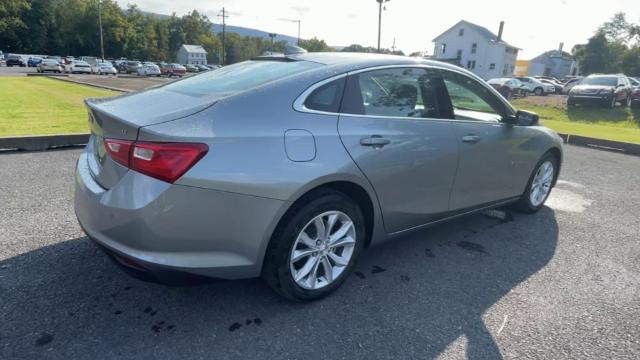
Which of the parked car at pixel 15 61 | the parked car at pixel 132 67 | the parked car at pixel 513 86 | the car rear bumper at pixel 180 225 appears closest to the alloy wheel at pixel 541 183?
the car rear bumper at pixel 180 225

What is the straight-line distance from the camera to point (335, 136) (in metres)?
2.61

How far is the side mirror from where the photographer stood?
393cm

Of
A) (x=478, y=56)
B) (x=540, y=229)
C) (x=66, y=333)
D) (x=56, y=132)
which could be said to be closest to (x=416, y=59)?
(x=540, y=229)

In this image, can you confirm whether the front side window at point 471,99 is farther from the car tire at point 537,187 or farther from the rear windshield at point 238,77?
the rear windshield at point 238,77

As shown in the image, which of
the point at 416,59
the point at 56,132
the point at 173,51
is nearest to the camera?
the point at 416,59

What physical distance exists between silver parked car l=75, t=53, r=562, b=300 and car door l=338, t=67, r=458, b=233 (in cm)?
1

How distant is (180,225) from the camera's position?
2.17m

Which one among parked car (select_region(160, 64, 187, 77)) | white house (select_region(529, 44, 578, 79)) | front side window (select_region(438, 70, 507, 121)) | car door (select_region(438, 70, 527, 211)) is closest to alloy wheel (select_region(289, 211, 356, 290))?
car door (select_region(438, 70, 527, 211))

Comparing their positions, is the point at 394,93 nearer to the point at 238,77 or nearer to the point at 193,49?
the point at 238,77

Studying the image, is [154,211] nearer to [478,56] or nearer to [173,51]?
[478,56]

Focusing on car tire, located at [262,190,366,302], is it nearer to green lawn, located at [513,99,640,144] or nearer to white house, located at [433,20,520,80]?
green lawn, located at [513,99,640,144]

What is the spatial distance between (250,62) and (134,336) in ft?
7.24

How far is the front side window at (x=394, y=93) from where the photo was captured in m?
2.84

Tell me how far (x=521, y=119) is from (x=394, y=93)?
1637 mm
